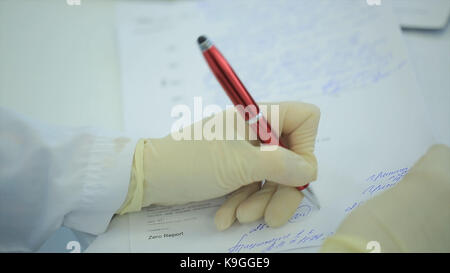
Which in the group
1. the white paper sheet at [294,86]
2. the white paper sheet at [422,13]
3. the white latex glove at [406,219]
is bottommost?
the white latex glove at [406,219]

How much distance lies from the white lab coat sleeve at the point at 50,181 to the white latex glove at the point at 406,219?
1.04 ft

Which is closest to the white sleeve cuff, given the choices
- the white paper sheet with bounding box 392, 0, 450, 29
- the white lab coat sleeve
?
the white lab coat sleeve

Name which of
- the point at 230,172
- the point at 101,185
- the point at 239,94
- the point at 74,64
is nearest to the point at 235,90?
the point at 239,94

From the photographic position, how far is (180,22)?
32.1 inches

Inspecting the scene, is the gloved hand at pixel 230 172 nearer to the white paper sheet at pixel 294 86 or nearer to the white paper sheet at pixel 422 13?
the white paper sheet at pixel 294 86

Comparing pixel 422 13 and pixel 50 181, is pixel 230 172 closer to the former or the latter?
pixel 50 181

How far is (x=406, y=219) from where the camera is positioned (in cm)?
44

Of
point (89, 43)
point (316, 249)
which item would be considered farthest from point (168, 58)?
point (316, 249)

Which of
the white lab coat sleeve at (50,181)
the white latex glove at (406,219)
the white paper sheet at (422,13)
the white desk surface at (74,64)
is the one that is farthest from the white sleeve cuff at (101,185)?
the white paper sheet at (422,13)

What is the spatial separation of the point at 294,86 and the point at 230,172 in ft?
0.92

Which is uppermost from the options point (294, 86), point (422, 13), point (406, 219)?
point (422, 13)

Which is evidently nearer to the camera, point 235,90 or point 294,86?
point 235,90

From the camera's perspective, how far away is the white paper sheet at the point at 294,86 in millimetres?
493

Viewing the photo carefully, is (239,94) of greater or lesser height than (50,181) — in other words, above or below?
above
